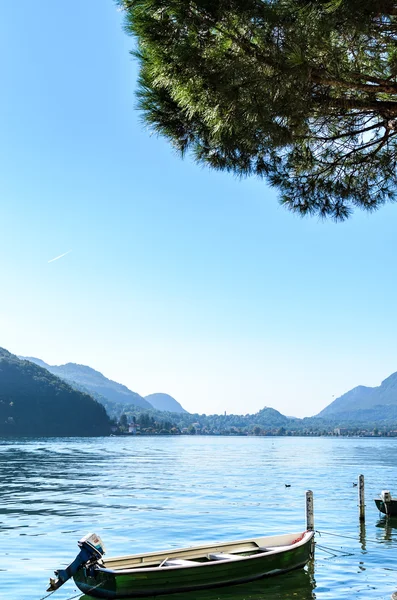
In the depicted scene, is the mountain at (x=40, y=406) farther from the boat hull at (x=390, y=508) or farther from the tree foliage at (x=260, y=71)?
the tree foliage at (x=260, y=71)

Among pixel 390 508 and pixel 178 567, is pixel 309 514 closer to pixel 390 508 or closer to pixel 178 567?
pixel 178 567

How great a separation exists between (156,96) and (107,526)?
20497 mm

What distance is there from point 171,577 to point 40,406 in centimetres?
16624

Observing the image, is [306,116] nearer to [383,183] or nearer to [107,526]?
[383,183]

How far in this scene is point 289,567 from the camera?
15000mm

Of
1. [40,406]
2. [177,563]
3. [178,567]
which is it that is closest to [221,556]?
[177,563]

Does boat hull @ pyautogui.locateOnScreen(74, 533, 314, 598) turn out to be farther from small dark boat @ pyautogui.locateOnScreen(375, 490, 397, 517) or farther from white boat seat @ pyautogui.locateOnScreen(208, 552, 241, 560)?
small dark boat @ pyautogui.locateOnScreen(375, 490, 397, 517)

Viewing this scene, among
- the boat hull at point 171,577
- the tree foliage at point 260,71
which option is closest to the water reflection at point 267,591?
the boat hull at point 171,577

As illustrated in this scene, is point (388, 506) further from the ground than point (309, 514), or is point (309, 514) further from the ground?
point (309, 514)

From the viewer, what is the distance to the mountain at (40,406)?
6388 inches

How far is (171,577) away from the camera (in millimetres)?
12883

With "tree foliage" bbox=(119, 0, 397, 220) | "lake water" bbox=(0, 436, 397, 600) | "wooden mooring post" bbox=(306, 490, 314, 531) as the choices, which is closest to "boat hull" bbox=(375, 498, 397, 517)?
"lake water" bbox=(0, 436, 397, 600)

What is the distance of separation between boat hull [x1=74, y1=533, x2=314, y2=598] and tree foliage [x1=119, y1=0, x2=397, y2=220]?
8096 millimetres

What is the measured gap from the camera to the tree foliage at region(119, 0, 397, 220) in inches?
276
